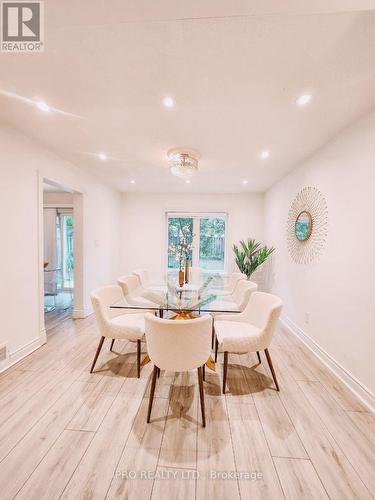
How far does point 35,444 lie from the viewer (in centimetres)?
139

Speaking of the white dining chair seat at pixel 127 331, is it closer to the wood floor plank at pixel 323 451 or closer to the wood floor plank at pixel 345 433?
the wood floor plank at pixel 323 451

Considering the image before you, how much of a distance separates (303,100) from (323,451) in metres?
2.59

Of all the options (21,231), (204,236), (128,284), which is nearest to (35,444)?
(128,284)

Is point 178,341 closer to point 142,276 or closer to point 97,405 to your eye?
point 97,405

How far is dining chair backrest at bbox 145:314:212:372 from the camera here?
1.45 m

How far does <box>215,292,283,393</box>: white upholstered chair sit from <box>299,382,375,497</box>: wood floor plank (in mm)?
345

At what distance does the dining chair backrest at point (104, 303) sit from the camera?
2080 millimetres

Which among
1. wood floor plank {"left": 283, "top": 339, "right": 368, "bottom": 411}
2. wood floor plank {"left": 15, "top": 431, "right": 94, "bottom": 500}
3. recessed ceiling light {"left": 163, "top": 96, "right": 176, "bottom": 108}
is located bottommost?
wood floor plank {"left": 283, "top": 339, "right": 368, "bottom": 411}

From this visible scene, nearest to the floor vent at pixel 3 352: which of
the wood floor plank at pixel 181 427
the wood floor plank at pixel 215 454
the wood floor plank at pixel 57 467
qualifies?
the wood floor plank at pixel 57 467

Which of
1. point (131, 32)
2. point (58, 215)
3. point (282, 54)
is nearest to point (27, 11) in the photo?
point (131, 32)

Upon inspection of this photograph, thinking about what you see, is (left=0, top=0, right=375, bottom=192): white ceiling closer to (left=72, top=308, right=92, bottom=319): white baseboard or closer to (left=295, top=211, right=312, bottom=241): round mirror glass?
(left=295, top=211, right=312, bottom=241): round mirror glass

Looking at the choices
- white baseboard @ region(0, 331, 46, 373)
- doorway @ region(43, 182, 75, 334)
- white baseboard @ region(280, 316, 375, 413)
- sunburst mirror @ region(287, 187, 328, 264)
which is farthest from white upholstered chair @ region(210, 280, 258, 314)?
doorway @ region(43, 182, 75, 334)

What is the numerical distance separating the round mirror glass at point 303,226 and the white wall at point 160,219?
1920 mm

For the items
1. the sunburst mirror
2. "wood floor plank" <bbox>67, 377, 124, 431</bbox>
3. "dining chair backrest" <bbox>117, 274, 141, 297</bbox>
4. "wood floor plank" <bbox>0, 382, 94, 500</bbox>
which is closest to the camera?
"wood floor plank" <bbox>0, 382, 94, 500</bbox>
